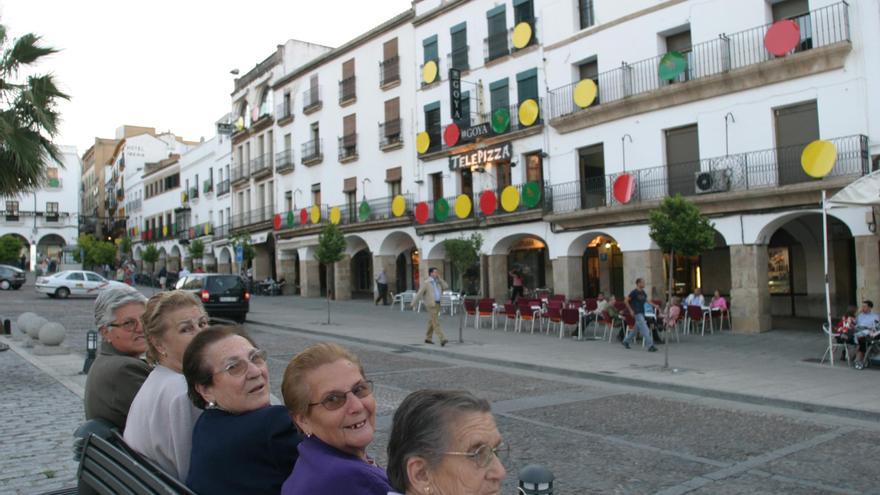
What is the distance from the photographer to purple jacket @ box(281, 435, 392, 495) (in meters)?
2.03

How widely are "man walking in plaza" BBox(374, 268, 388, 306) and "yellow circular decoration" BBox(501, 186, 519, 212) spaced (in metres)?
7.90

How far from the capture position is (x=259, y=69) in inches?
1687

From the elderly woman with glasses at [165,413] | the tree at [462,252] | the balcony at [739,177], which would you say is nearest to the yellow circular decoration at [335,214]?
the tree at [462,252]

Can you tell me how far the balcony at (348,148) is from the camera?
1323 inches

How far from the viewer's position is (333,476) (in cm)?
A: 204

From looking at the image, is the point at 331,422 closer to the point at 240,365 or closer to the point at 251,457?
the point at 251,457

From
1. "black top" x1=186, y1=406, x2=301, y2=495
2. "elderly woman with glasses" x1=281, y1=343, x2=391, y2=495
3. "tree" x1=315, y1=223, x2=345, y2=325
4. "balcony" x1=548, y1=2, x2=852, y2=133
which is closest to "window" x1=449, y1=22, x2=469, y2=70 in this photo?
"balcony" x1=548, y1=2, x2=852, y2=133

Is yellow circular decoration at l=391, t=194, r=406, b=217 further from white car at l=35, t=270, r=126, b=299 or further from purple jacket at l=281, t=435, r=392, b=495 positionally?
purple jacket at l=281, t=435, r=392, b=495

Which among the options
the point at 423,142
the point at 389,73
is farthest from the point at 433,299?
the point at 389,73

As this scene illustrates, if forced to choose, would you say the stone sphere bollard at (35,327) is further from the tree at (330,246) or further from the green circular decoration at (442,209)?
the green circular decoration at (442,209)

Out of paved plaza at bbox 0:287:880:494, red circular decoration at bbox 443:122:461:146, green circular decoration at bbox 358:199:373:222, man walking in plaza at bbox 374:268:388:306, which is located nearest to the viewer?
paved plaza at bbox 0:287:880:494

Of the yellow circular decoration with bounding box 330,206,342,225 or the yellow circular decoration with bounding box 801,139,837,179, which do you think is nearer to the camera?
the yellow circular decoration with bounding box 801,139,837,179

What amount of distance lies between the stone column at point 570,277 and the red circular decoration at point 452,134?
22.9ft

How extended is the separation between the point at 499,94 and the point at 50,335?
17831 mm
